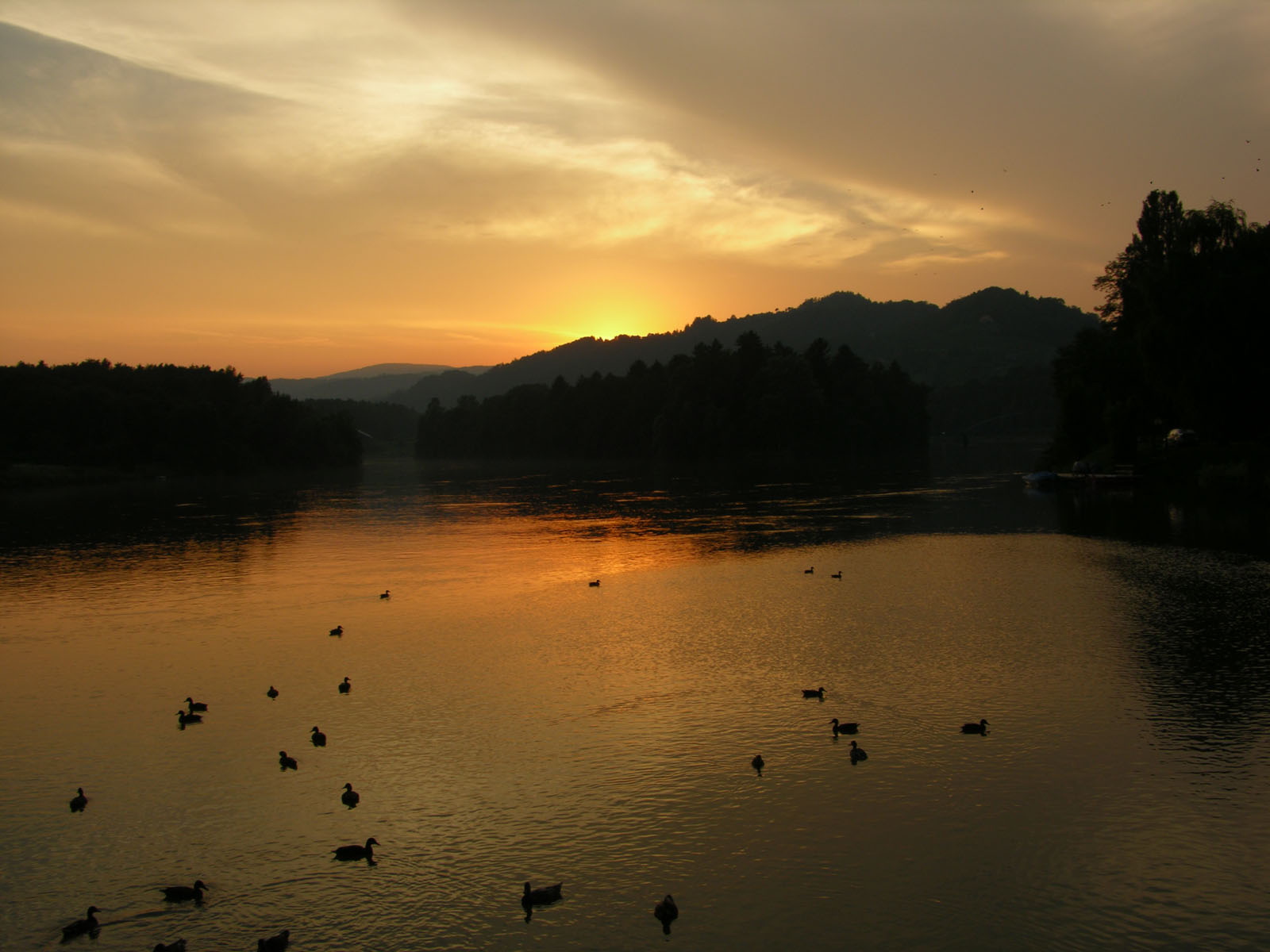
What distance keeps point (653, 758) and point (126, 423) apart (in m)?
174

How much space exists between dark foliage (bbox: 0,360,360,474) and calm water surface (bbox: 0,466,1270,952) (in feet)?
417

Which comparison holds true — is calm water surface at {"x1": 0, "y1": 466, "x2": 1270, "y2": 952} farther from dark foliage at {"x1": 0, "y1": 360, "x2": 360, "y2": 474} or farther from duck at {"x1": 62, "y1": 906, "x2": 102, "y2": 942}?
dark foliage at {"x1": 0, "y1": 360, "x2": 360, "y2": 474}

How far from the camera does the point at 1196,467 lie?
94.5 m

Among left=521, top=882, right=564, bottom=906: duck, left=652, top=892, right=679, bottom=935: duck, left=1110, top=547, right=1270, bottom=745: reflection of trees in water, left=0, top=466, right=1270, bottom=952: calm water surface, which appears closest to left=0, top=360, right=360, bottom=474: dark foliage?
left=0, top=466, right=1270, bottom=952: calm water surface

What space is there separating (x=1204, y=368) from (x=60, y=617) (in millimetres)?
90144

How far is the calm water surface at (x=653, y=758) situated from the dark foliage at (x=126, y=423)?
127m

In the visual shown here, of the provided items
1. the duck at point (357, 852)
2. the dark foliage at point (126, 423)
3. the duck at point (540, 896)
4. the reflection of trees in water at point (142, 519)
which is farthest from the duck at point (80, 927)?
the dark foliage at point (126, 423)

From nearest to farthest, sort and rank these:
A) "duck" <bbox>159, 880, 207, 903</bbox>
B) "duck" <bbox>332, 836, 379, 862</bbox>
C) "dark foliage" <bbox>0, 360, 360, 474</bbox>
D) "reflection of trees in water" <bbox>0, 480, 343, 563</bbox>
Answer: "duck" <bbox>159, 880, 207, 903</bbox> → "duck" <bbox>332, 836, 379, 862</bbox> → "reflection of trees in water" <bbox>0, 480, 343, 563</bbox> → "dark foliage" <bbox>0, 360, 360, 474</bbox>

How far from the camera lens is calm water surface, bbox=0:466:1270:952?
15.5 m

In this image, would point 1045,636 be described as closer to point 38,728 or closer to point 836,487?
point 38,728

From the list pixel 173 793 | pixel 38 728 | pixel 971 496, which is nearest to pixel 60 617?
pixel 38 728

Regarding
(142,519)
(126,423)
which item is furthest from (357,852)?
(126,423)

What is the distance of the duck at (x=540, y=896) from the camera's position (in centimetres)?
1554

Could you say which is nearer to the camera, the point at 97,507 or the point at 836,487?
the point at 97,507
